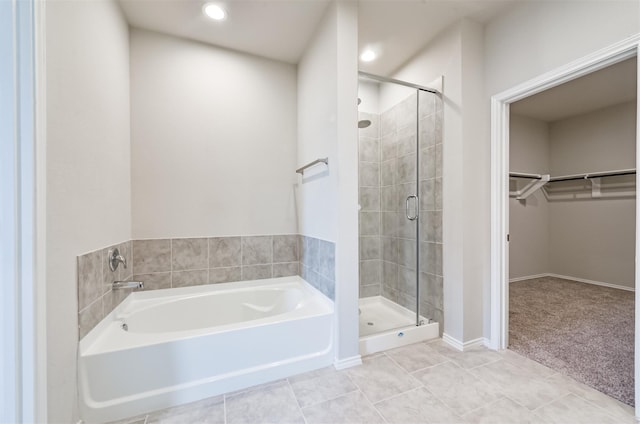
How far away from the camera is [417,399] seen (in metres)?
1.57

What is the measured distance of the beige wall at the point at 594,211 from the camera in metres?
3.71

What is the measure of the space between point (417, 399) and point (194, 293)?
71.7 inches

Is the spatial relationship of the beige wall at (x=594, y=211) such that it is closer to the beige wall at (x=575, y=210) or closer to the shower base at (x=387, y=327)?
the beige wall at (x=575, y=210)

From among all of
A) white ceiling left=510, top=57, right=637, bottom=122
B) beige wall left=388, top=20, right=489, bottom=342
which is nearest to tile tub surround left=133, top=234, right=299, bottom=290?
beige wall left=388, top=20, right=489, bottom=342

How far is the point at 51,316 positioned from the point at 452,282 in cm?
245

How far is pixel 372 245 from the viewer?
281 cm

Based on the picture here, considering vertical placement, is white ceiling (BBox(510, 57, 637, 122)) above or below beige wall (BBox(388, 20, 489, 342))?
above

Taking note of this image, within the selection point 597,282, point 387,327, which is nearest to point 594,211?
point 597,282

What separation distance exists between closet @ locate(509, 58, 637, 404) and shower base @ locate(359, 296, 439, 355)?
798 mm

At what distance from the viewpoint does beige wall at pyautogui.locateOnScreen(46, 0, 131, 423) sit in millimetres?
1191

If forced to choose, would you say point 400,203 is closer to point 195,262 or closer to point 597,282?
point 195,262

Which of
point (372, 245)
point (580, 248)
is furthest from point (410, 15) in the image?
point (580, 248)

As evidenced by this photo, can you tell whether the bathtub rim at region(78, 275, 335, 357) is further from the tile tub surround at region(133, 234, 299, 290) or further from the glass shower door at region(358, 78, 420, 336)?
the glass shower door at region(358, 78, 420, 336)

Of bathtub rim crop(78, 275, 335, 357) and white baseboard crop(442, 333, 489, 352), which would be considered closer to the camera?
bathtub rim crop(78, 275, 335, 357)
